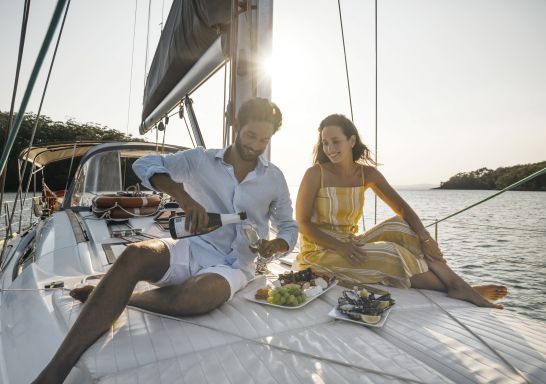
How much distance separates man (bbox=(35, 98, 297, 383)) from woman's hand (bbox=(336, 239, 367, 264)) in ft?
1.18

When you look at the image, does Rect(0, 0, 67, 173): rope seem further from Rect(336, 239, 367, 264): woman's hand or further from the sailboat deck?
Rect(336, 239, 367, 264): woman's hand

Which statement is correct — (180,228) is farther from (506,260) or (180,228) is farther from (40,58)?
(506,260)

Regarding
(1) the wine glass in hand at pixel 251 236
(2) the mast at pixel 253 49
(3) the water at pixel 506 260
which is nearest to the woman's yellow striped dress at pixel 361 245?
(1) the wine glass in hand at pixel 251 236

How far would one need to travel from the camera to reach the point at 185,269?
1.67 m

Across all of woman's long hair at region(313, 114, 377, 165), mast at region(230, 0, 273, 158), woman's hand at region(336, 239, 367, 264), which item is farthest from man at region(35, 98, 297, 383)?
mast at region(230, 0, 273, 158)

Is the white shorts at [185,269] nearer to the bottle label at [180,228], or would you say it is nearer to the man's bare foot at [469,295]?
the bottle label at [180,228]

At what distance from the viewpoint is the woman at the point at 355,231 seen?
2027 mm

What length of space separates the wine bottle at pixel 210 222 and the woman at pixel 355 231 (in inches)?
30.5

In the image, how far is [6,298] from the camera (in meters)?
1.70

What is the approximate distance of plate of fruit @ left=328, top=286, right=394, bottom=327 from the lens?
1437 mm

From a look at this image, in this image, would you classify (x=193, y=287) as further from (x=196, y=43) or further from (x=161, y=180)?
(x=196, y=43)

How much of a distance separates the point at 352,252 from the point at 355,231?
463mm

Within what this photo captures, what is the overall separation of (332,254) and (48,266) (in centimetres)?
191

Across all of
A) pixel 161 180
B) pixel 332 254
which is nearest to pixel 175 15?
pixel 161 180
